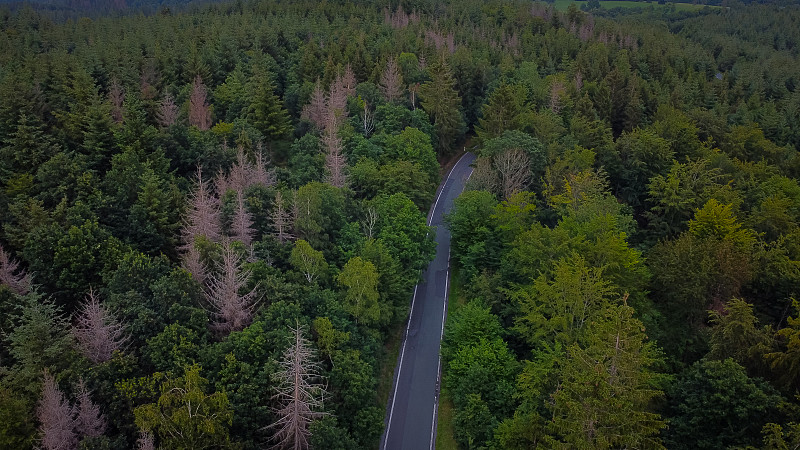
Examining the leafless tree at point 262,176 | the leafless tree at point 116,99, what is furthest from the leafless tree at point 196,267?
the leafless tree at point 116,99

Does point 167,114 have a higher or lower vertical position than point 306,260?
higher

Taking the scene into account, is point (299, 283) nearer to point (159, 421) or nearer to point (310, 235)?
point (310, 235)

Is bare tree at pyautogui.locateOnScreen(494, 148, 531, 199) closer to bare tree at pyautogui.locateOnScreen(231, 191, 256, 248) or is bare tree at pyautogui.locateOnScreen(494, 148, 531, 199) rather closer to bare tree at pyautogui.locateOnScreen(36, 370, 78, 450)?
bare tree at pyautogui.locateOnScreen(231, 191, 256, 248)

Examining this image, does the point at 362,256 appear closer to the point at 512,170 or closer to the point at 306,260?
the point at 306,260

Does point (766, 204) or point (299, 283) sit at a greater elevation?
point (766, 204)

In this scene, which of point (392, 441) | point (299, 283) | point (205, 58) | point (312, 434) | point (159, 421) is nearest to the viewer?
point (159, 421)

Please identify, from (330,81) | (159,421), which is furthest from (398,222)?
(330,81)

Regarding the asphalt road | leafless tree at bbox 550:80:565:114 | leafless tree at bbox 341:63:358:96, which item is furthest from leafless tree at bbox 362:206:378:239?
leafless tree at bbox 550:80:565:114

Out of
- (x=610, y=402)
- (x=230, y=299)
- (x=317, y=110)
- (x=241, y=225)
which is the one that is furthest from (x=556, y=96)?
(x=610, y=402)
